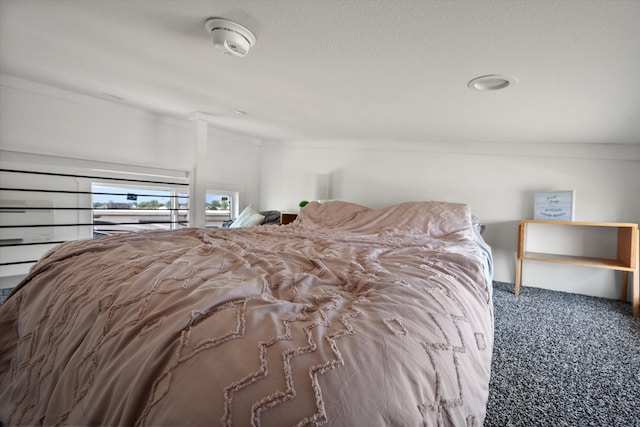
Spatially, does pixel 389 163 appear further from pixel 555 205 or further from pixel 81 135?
pixel 81 135

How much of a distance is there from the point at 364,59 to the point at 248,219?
8.48 ft

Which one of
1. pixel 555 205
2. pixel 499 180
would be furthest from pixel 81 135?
pixel 555 205

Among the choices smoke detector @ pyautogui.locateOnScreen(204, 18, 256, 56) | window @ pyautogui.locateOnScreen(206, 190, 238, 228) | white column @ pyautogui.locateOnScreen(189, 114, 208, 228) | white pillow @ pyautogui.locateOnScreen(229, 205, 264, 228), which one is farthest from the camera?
window @ pyautogui.locateOnScreen(206, 190, 238, 228)

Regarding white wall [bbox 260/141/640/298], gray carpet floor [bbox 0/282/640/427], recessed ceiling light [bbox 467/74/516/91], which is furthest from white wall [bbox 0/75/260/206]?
recessed ceiling light [bbox 467/74/516/91]

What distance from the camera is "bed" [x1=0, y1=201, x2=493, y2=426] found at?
0.45m

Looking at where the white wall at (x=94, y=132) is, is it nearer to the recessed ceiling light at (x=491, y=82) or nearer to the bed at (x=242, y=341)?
the bed at (x=242, y=341)

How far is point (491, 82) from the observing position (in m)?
1.76

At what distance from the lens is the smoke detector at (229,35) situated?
4.41ft

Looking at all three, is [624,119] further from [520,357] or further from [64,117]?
[64,117]

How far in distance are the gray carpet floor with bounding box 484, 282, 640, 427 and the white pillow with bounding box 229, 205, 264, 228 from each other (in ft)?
8.89

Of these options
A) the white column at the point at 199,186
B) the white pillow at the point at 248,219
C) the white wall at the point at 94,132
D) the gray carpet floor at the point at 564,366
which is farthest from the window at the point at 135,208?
the gray carpet floor at the point at 564,366

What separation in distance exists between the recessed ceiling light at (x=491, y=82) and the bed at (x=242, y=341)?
1.19m

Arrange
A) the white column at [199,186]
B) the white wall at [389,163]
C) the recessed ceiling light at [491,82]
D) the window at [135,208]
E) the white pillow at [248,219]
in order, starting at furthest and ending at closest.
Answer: the white pillow at [248,219] → the white column at [199,186] → the window at [135,208] → the white wall at [389,163] → the recessed ceiling light at [491,82]

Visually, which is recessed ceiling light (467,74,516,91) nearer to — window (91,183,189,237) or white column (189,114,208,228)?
white column (189,114,208,228)
